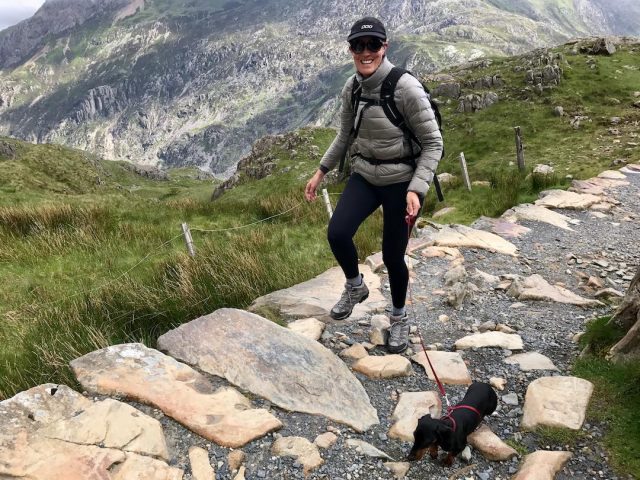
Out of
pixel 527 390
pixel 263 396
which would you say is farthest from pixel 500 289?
pixel 263 396

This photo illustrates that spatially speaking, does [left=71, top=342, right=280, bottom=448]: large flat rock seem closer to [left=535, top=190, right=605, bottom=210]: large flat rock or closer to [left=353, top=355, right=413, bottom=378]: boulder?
[left=353, top=355, right=413, bottom=378]: boulder

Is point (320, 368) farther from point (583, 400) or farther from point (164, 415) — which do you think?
point (583, 400)

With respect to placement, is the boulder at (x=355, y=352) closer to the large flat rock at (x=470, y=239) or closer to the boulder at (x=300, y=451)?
the boulder at (x=300, y=451)

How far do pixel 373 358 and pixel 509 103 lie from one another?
27.2 metres

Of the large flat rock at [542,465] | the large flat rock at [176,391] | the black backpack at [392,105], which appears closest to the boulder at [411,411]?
the large flat rock at [542,465]

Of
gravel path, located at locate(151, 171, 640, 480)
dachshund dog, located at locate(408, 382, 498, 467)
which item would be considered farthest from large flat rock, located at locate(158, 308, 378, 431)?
dachshund dog, located at locate(408, 382, 498, 467)

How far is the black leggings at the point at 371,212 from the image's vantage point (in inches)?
171

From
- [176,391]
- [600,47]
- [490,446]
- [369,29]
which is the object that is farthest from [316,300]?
[600,47]

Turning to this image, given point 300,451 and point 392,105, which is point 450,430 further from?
point 392,105

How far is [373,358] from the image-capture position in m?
4.60

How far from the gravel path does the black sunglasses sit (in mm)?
2978

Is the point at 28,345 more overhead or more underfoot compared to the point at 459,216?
more overhead

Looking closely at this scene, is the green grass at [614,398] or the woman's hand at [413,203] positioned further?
the woman's hand at [413,203]

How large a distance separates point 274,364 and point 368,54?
115 inches
